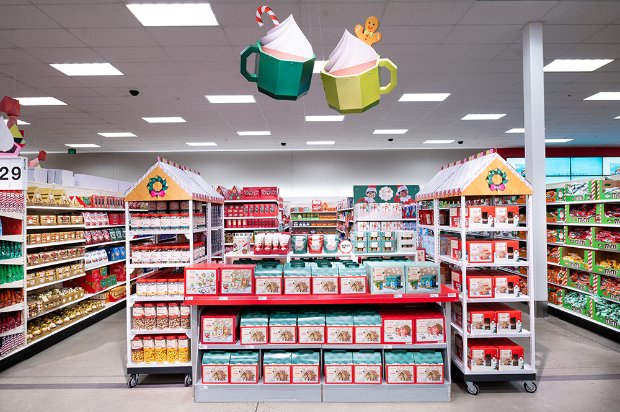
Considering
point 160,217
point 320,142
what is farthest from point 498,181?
point 320,142

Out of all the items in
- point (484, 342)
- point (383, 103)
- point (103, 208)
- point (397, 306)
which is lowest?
point (484, 342)

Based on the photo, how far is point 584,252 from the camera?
6238 mm

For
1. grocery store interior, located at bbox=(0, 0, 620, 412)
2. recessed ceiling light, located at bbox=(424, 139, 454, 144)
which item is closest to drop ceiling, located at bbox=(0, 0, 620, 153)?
grocery store interior, located at bbox=(0, 0, 620, 412)

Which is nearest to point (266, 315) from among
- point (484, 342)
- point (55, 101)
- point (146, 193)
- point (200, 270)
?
point (200, 270)

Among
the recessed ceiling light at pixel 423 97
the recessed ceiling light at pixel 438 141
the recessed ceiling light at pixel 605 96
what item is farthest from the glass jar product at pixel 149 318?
the recessed ceiling light at pixel 438 141

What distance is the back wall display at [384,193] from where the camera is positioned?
950 centimetres

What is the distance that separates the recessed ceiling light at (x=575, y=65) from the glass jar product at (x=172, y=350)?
21.9 feet

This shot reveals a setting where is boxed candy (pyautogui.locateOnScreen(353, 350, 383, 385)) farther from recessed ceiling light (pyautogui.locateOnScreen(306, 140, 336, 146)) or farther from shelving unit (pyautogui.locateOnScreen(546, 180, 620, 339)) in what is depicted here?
recessed ceiling light (pyautogui.locateOnScreen(306, 140, 336, 146))

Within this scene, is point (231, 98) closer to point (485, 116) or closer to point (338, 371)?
point (338, 371)

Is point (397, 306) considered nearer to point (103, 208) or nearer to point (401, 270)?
point (401, 270)

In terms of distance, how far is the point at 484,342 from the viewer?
405 centimetres

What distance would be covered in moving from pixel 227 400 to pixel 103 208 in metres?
5.33

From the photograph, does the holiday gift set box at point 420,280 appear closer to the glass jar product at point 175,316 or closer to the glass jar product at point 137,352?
the glass jar product at point 175,316

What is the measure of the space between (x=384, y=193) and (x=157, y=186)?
648 cm
